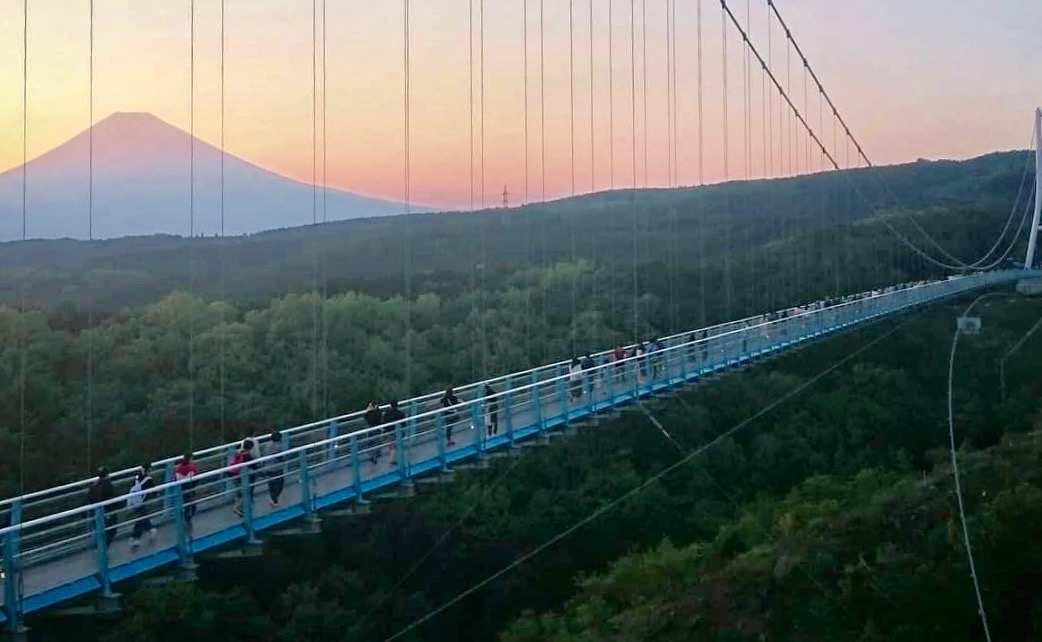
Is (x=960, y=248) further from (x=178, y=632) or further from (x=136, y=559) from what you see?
(x=136, y=559)

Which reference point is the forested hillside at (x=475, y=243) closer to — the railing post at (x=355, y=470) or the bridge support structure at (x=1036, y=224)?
the bridge support structure at (x=1036, y=224)

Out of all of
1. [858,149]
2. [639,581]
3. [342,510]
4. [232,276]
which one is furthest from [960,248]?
[342,510]

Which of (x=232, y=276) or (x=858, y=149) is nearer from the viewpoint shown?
(x=232, y=276)

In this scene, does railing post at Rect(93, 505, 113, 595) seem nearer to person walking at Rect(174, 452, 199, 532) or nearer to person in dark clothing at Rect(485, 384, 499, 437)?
person walking at Rect(174, 452, 199, 532)

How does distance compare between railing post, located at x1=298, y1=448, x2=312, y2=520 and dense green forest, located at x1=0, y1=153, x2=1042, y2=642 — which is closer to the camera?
railing post, located at x1=298, y1=448, x2=312, y2=520

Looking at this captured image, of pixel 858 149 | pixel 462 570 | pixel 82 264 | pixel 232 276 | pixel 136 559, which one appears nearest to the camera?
pixel 136 559

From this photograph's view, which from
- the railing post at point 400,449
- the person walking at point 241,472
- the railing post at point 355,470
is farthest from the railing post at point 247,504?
the railing post at point 400,449

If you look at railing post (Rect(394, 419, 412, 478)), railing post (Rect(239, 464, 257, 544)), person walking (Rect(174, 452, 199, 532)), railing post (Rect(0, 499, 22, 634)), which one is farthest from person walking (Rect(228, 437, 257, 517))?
railing post (Rect(0, 499, 22, 634))
